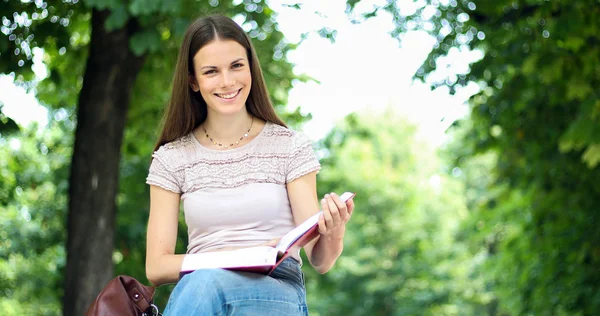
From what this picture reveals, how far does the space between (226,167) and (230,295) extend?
0.61 m

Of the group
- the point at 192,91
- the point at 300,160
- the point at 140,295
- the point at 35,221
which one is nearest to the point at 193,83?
the point at 192,91

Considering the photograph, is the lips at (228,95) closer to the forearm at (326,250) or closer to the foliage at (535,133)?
the forearm at (326,250)

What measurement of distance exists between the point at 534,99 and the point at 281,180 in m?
6.61

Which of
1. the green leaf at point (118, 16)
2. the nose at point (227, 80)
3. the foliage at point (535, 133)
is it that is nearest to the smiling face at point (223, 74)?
the nose at point (227, 80)

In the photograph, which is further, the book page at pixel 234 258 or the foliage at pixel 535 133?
the foliage at pixel 535 133

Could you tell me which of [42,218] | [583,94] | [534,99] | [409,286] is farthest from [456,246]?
[583,94]

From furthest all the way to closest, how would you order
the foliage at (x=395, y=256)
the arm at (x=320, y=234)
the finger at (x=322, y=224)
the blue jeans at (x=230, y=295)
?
the foliage at (x=395, y=256) → the arm at (x=320, y=234) → the finger at (x=322, y=224) → the blue jeans at (x=230, y=295)

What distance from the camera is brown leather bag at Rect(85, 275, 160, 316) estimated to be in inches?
117

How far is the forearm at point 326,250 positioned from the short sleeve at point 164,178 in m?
0.53

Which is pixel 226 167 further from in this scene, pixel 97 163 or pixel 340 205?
pixel 97 163

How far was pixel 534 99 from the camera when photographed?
9344 millimetres

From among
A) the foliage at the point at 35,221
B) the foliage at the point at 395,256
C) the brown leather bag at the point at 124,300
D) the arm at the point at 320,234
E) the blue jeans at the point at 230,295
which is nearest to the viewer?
the blue jeans at the point at 230,295

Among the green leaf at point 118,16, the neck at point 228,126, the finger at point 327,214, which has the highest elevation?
the green leaf at point 118,16

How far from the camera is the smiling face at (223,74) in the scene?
126 inches
